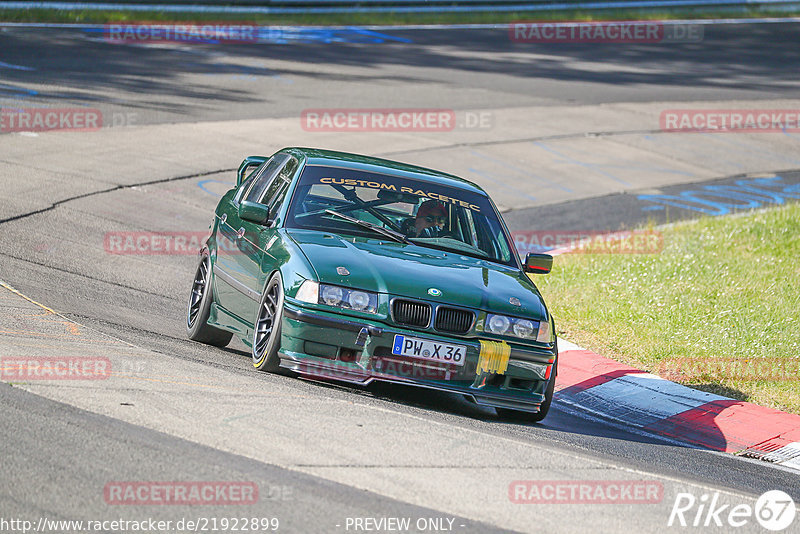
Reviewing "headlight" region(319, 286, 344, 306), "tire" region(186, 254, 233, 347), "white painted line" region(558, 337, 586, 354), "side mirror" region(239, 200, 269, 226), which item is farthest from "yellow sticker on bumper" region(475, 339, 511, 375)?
"white painted line" region(558, 337, 586, 354)

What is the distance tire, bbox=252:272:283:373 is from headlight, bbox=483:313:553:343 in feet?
4.29

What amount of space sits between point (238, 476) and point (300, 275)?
7.42 feet

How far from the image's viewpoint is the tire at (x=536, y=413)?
725cm

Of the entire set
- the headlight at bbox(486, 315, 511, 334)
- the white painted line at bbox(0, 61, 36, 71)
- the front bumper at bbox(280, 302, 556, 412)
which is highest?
the white painted line at bbox(0, 61, 36, 71)

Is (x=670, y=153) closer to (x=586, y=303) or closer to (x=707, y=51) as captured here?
(x=586, y=303)

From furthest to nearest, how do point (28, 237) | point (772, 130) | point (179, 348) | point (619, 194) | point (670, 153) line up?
point (772, 130) < point (670, 153) < point (619, 194) < point (28, 237) < point (179, 348)

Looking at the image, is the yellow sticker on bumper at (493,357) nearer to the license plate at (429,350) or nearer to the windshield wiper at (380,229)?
the license plate at (429,350)

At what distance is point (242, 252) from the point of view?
26.6 feet

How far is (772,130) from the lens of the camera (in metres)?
24.0

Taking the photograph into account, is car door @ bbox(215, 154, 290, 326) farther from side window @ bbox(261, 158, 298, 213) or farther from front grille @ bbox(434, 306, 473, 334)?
front grille @ bbox(434, 306, 473, 334)

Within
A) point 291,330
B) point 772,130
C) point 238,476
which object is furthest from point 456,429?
point 772,130

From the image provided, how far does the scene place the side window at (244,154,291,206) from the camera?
8.70 m

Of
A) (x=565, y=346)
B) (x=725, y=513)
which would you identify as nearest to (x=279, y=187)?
(x=565, y=346)

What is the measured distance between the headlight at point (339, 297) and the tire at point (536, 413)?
1317 mm
